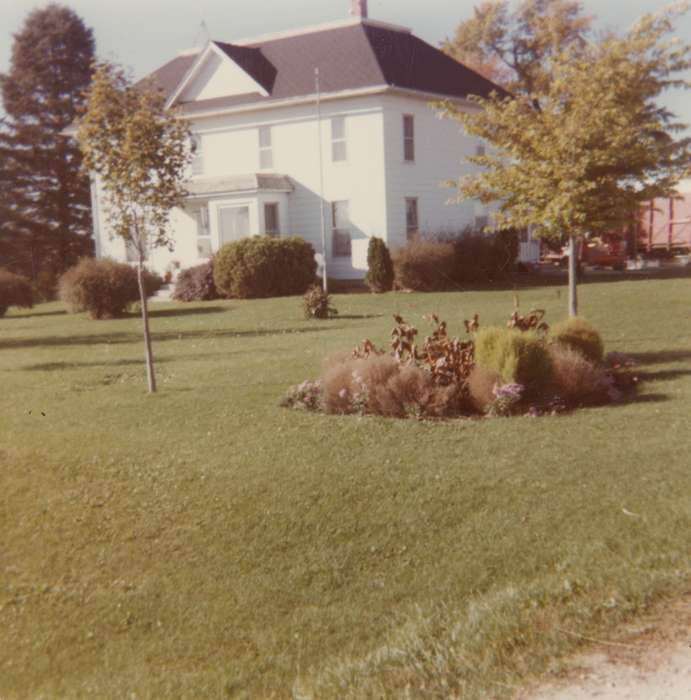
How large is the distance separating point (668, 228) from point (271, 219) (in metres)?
17.7

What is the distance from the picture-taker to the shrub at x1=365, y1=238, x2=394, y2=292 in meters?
26.4

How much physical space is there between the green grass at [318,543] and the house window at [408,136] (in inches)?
782

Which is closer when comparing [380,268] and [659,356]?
[659,356]

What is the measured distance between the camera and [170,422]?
10.6 meters

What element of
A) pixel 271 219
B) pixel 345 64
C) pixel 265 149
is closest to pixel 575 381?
pixel 271 219

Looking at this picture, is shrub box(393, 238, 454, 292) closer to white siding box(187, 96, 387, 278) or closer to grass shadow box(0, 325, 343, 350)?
white siding box(187, 96, 387, 278)

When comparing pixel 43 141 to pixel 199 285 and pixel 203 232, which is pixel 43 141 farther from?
pixel 199 285

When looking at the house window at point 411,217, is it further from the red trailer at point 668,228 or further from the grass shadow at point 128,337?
the grass shadow at point 128,337

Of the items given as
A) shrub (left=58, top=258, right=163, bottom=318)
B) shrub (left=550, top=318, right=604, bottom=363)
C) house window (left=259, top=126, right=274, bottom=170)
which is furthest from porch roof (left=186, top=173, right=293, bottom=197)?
shrub (left=550, top=318, right=604, bottom=363)

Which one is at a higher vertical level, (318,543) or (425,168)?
(425,168)

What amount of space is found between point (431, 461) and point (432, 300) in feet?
50.3

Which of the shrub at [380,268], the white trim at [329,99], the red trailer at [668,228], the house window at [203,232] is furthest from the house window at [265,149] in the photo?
the red trailer at [668,228]

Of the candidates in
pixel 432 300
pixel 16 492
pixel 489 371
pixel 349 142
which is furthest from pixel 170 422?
pixel 349 142

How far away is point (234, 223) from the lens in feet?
103
